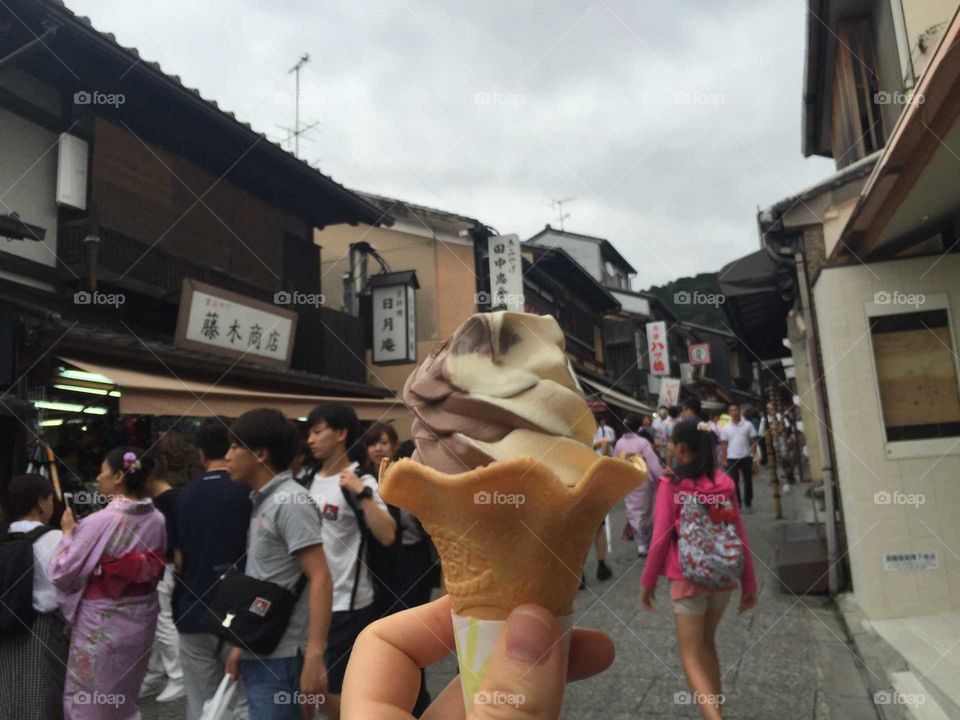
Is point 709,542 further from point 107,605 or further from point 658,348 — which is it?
point 658,348

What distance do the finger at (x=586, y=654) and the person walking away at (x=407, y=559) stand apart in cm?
223

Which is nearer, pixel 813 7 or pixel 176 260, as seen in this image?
pixel 813 7

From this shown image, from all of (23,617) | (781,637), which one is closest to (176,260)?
(23,617)

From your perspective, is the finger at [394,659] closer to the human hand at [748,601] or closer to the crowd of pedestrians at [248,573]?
the crowd of pedestrians at [248,573]

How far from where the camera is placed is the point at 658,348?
959 inches

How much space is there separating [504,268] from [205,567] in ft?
35.9

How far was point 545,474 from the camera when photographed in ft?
3.92

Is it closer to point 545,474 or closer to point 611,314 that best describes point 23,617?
point 545,474

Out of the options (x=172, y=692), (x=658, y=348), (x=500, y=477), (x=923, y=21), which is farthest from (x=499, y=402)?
(x=658, y=348)

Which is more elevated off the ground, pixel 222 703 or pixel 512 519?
pixel 512 519

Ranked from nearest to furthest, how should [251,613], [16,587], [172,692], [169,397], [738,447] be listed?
[251,613]
[16,587]
[172,692]
[169,397]
[738,447]

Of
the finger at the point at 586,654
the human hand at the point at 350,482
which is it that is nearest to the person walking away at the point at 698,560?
the human hand at the point at 350,482

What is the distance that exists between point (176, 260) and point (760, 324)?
31.7 feet

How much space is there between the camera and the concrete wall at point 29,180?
7.12m
